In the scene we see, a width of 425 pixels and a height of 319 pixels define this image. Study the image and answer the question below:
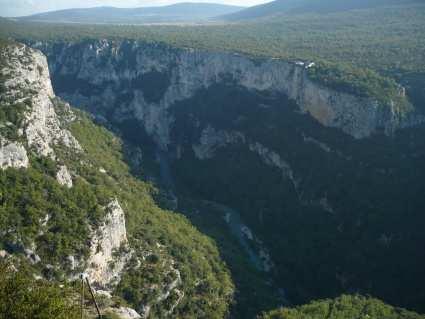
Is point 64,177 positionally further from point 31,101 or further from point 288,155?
point 288,155

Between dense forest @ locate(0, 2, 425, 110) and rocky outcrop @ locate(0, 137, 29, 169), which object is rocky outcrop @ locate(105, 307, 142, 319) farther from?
dense forest @ locate(0, 2, 425, 110)

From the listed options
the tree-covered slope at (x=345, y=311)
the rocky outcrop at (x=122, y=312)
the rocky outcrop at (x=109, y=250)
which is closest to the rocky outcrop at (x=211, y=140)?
the rocky outcrop at (x=109, y=250)

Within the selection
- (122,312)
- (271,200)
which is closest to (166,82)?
(271,200)

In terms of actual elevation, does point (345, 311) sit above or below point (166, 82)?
below

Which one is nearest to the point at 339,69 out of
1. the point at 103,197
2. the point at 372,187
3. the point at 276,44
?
the point at 372,187

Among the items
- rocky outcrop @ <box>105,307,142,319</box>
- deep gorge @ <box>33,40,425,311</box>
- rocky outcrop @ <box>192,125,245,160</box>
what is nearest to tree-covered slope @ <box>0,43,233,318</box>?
rocky outcrop @ <box>105,307,142,319</box>

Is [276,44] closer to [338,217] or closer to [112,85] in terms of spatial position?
[112,85]

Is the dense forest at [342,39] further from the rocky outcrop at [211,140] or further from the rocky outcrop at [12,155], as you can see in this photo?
the rocky outcrop at [12,155]
